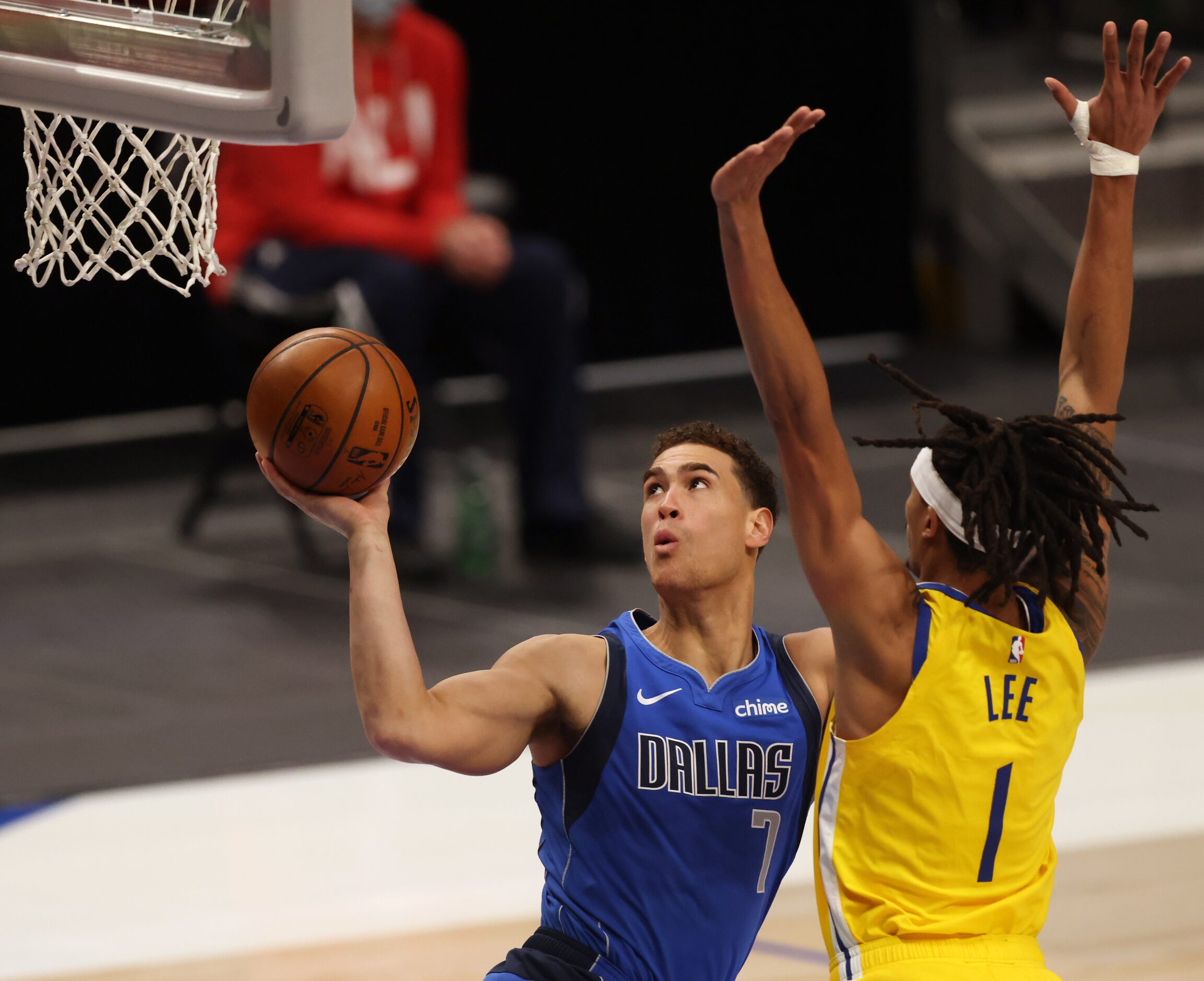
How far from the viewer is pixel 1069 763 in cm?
526

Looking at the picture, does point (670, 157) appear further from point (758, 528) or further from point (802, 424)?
Result: point (802, 424)

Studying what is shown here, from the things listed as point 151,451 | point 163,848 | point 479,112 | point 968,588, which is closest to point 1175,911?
point 968,588

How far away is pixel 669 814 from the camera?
2795mm

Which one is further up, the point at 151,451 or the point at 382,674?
the point at 382,674

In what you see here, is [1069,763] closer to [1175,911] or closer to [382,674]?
[1175,911]

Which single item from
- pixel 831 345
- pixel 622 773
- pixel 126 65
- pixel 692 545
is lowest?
pixel 831 345

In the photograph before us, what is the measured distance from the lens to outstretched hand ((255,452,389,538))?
8.25 feet

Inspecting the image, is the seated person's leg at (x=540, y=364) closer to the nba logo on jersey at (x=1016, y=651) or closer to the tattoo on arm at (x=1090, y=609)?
the tattoo on arm at (x=1090, y=609)

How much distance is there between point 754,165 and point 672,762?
0.95m

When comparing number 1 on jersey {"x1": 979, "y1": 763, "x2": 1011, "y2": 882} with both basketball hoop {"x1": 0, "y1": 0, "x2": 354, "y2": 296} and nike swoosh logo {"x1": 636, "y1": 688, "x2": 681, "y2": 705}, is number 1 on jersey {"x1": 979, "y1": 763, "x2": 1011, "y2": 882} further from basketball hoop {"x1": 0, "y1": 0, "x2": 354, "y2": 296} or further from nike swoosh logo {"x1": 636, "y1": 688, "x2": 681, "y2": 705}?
basketball hoop {"x1": 0, "y1": 0, "x2": 354, "y2": 296}

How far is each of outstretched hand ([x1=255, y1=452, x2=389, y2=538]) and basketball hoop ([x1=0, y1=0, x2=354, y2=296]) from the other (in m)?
0.34

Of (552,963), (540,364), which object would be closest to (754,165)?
(552,963)

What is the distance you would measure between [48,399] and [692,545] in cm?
697

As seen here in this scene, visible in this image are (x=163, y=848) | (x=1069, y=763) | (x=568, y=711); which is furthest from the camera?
(x=1069, y=763)
